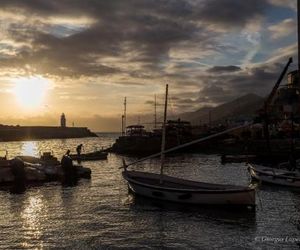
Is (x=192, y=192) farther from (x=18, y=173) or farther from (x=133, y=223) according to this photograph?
(x=18, y=173)

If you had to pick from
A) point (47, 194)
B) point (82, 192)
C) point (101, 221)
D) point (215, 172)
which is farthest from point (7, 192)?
point (215, 172)

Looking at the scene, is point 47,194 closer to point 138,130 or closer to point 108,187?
→ point 108,187

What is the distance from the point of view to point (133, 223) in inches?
1201

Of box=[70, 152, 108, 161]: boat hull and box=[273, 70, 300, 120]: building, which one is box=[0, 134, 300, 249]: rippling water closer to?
box=[70, 152, 108, 161]: boat hull

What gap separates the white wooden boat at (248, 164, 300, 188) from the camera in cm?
4631

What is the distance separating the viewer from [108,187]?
4916 cm

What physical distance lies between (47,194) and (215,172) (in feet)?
101

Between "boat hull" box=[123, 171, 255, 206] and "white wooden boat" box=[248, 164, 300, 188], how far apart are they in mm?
14029

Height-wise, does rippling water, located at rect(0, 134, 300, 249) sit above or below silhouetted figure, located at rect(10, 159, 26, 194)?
below

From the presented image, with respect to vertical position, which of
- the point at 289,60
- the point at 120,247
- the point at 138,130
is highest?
the point at 289,60

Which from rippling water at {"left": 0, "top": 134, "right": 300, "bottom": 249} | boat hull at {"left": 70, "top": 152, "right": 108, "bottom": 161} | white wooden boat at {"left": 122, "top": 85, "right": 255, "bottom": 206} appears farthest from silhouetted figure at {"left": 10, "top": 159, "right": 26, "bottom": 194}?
boat hull at {"left": 70, "top": 152, "right": 108, "bottom": 161}

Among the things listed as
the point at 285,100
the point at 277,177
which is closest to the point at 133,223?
the point at 277,177

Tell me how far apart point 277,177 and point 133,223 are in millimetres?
23876

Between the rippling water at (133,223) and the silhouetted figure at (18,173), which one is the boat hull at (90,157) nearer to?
the silhouetted figure at (18,173)
